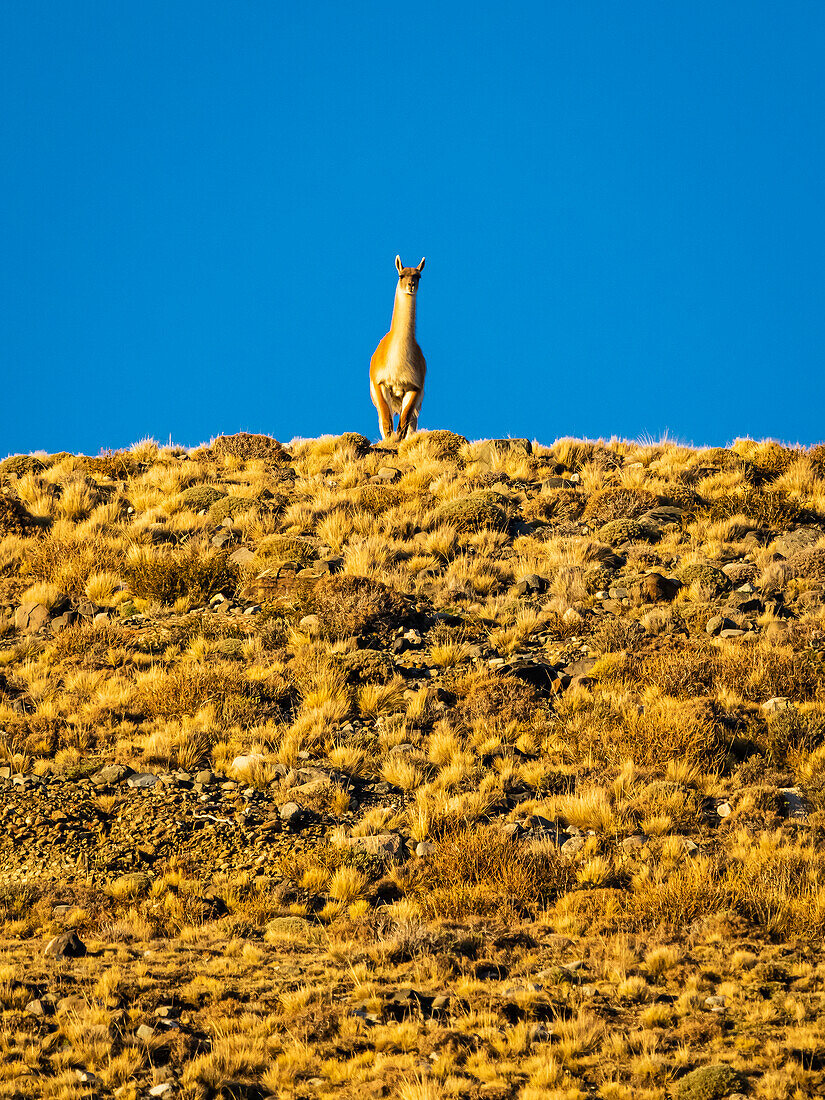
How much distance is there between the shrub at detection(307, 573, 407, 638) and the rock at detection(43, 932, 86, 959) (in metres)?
5.77

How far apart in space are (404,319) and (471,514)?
20.6 ft

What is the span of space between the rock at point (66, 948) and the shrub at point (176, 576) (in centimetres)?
698

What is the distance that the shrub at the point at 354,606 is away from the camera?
508 inches

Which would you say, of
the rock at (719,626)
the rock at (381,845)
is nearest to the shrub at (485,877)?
the rock at (381,845)

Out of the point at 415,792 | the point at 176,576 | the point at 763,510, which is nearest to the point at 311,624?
the point at 176,576

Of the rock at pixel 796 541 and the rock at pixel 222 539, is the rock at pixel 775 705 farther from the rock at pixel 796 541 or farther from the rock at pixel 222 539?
the rock at pixel 222 539

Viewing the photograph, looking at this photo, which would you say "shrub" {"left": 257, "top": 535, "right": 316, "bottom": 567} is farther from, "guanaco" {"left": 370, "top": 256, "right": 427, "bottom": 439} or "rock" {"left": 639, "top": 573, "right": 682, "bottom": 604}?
"guanaco" {"left": 370, "top": 256, "right": 427, "bottom": 439}

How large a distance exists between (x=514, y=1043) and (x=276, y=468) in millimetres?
15437

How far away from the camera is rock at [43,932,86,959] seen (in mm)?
7340

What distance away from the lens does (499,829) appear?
8828 millimetres

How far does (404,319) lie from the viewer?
21.2 metres

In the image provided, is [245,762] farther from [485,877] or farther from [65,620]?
[65,620]

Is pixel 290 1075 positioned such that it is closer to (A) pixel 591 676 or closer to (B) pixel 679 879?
(B) pixel 679 879

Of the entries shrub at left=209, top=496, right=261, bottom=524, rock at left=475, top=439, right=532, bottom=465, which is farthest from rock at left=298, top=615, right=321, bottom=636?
rock at left=475, top=439, right=532, bottom=465
